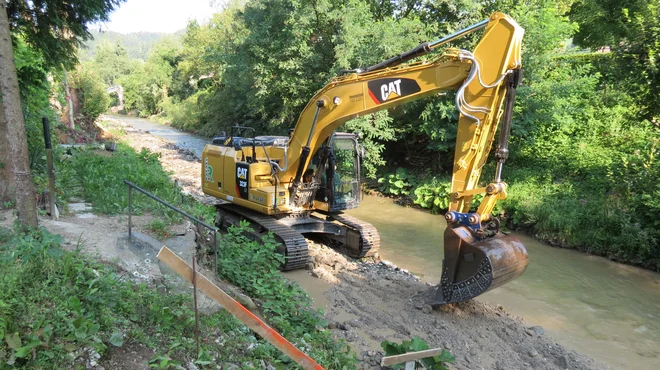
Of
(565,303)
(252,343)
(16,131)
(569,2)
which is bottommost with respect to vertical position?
→ (565,303)

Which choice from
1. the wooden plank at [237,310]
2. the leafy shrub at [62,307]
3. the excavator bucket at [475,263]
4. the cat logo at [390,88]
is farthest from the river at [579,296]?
the leafy shrub at [62,307]

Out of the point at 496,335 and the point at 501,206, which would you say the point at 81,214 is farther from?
the point at 501,206

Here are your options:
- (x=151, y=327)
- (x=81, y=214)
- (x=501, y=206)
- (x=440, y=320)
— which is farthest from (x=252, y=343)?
(x=501, y=206)

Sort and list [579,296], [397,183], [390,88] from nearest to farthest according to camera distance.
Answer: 1. [390,88]
2. [579,296]
3. [397,183]

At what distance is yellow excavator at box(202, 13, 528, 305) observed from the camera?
539 cm

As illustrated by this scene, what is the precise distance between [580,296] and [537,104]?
6.81m

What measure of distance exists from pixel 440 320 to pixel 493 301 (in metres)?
1.83

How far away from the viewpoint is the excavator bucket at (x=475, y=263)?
5152mm

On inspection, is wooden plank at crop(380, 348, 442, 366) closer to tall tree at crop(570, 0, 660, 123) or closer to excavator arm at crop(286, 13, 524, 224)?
excavator arm at crop(286, 13, 524, 224)

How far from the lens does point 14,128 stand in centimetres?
411

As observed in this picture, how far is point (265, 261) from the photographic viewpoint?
576cm

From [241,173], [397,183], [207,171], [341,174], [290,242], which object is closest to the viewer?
[290,242]

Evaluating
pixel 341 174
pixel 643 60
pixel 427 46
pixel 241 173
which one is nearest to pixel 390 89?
pixel 427 46

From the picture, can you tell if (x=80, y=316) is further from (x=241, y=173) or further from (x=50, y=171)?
(x=241, y=173)
